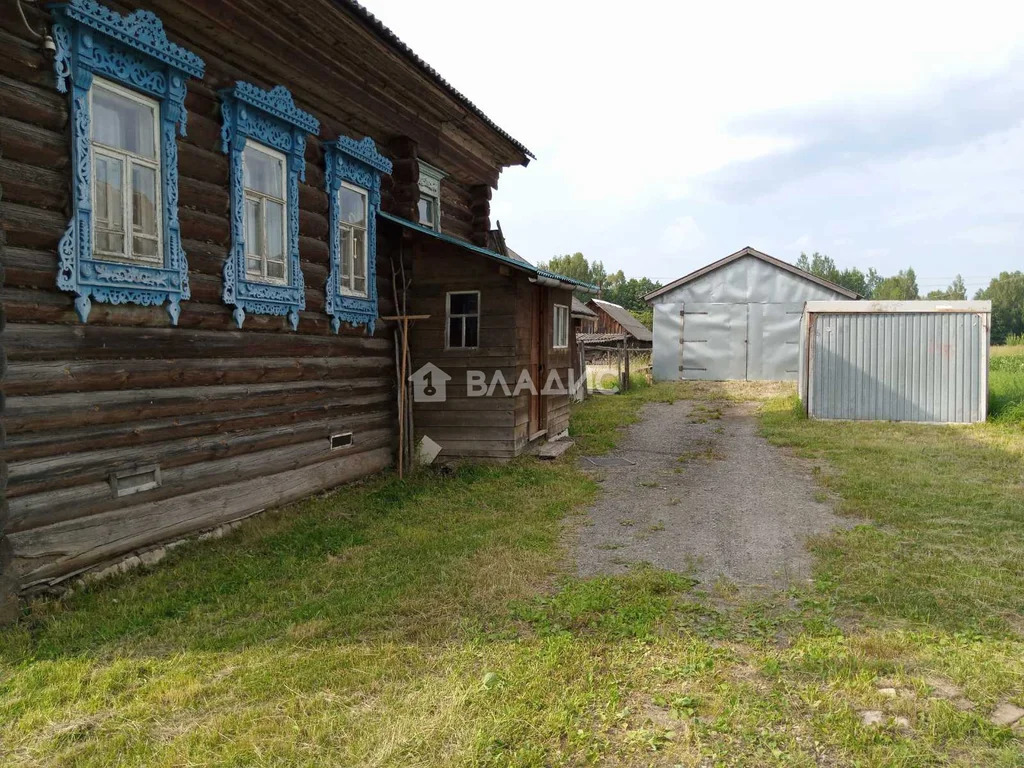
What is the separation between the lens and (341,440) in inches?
350

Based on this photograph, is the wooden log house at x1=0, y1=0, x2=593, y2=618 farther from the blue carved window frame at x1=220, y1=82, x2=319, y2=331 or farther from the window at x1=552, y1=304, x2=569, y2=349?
the window at x1=552, y1=304, x2=569, y2=349

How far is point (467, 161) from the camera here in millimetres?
12125

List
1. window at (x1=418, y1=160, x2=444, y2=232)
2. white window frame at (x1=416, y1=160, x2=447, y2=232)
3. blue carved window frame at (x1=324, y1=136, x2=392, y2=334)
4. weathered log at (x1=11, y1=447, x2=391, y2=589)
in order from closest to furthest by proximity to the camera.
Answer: weathered log at (x1=11, y1=447, x2=391, y2=589) < blue carved window frame at (x1=324, y1=136, x2=392, y2=334) < white window frame at (x1=416, y1=160, x2=447, y2=232) < window at (x1=418, y1=160, x2=444, y2=232)

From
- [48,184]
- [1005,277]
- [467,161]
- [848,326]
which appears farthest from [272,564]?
[1005,277]

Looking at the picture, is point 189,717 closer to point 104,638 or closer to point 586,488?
point 104,638

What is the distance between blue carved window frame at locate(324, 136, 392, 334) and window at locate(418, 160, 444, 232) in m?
1.36

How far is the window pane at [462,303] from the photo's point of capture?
10.4 meters

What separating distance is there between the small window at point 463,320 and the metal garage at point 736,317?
16.8 meters

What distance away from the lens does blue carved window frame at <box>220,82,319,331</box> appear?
6777 millimetres

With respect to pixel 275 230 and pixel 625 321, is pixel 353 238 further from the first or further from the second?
pixel 625 321

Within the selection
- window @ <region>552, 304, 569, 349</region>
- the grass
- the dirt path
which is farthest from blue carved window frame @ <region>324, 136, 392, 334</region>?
the grass

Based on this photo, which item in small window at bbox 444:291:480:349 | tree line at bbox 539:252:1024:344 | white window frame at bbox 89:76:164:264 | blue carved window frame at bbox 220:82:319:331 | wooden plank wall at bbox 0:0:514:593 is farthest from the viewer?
tree line at bbox 539:252:1024:344

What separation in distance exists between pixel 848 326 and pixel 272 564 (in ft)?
43.4

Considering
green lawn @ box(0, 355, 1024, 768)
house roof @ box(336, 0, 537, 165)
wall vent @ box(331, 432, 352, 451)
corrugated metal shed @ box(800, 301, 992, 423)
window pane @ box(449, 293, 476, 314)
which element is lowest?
green lawn @ box(0, 355, 1024, 768)
